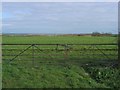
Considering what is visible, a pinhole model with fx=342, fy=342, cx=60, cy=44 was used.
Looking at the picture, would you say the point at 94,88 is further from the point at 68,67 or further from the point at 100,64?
the point at 100,64

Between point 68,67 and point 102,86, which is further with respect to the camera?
point 68,67

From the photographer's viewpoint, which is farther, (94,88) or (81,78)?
(81,78)

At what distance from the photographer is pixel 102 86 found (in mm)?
12023

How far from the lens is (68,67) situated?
45.3 ft

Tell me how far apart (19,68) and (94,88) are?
10.8ft

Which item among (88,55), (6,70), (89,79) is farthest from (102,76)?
(88,55)

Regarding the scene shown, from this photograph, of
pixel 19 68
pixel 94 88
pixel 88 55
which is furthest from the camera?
pixel 88 55

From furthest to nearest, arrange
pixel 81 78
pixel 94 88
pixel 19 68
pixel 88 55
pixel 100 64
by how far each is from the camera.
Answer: pixel 88 55, pixel 100 64, pixel 19 68, pixel 81 78, pixel 94 88

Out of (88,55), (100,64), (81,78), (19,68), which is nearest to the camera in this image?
(81,78)

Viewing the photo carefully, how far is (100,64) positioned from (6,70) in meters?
4.26

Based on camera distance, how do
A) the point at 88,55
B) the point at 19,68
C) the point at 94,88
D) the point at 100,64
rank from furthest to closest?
the point at 88,55 < the point at 100,64 < the point at 19,68 < the point at 94,88

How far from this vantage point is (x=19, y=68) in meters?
13.5

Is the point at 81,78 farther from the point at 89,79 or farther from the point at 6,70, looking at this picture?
the point at 6,70

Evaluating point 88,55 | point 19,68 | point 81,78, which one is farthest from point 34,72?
point 88,55
